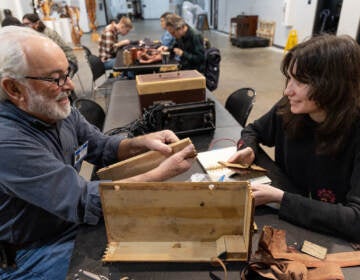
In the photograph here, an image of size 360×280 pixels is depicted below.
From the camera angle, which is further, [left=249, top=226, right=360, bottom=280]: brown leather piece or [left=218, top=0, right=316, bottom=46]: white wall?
[left=218, top=0, right=316, bottom=46]: white wall

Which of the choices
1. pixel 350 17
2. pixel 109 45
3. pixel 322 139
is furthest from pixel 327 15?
pixel 322 139

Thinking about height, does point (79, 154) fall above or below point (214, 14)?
above

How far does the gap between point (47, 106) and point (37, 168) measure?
0.84ft

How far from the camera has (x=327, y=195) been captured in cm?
122

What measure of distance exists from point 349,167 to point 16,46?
4.37 ft

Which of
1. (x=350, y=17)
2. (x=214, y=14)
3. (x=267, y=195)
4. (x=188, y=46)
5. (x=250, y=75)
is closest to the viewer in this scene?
(x=267, y=195)

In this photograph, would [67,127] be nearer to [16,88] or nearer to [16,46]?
[16,88]

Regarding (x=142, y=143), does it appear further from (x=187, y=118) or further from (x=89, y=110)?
(x=89, y=110)

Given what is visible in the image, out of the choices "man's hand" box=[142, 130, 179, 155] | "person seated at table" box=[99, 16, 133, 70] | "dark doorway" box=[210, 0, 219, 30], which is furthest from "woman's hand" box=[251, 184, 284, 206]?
"dark doorway" box=[210, 0, 219, 30]

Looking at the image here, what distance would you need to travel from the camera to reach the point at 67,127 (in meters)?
1.27

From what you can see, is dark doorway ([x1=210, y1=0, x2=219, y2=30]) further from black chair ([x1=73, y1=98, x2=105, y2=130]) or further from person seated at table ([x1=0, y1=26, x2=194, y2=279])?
person seated at table ([x1=0, y1=26, x2=194, y2=279])

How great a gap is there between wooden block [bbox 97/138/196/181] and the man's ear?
1.33ft

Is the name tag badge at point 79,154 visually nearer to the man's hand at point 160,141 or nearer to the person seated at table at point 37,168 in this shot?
the person seated at table at point 37,168

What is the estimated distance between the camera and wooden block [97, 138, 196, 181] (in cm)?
115
